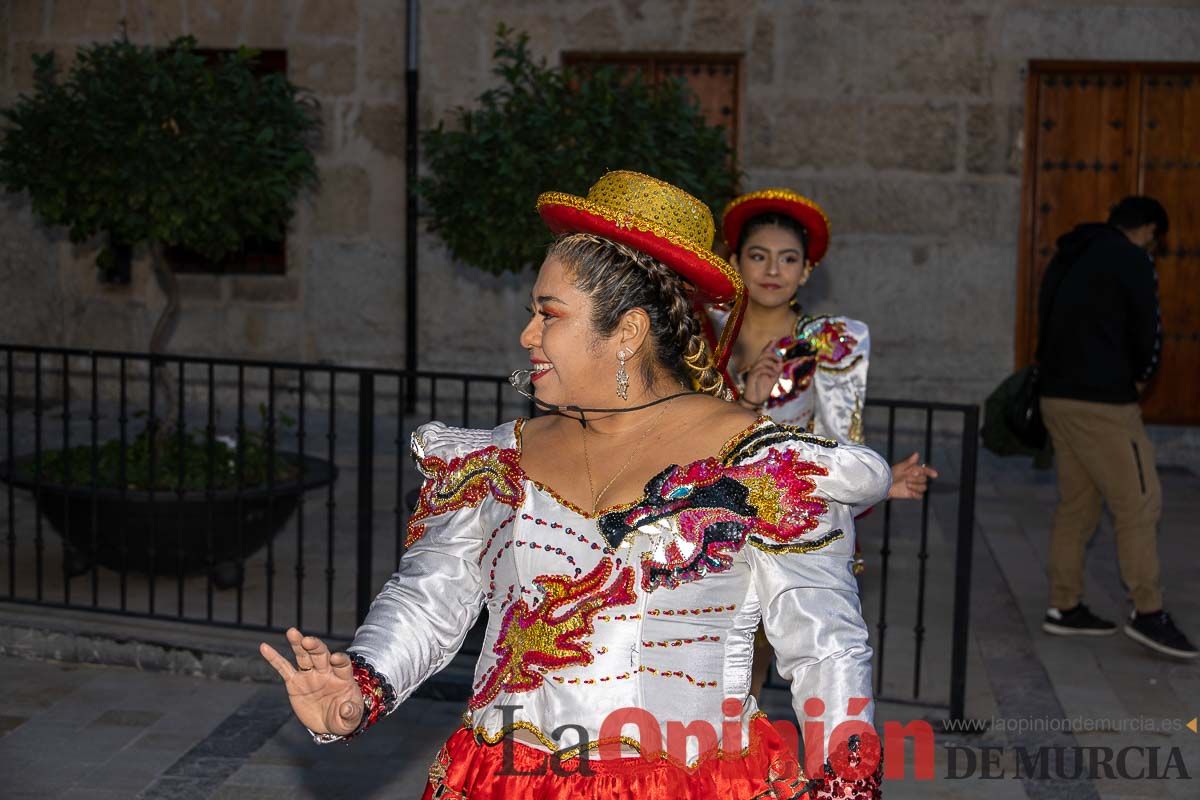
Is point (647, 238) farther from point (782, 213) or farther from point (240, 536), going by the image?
point (240, 536)

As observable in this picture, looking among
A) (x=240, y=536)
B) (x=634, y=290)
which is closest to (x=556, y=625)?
(x=634, y=290)

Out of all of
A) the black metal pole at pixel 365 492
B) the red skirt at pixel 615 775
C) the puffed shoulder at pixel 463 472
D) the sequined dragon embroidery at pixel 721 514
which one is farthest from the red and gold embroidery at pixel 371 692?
the black metal pole at pixel 365 492

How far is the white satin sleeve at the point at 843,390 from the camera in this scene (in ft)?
17.3

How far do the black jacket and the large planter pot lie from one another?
322cm

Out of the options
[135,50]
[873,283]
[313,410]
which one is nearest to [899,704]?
[135,50]

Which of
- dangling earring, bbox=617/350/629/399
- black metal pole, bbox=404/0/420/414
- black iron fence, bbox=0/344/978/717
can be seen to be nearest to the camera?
dangling earring, bbox=617/350/629/399

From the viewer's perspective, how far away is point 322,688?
8.67ft

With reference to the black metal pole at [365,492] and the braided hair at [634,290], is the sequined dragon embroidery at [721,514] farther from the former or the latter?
the black metal pole at [365,492]

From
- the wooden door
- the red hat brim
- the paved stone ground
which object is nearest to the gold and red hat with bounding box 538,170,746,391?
the red hat brim

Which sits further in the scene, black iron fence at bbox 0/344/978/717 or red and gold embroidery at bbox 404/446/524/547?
black iron fence at bbox 0/344/978/717

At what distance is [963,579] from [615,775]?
3378mm

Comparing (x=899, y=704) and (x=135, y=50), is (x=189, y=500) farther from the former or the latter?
(x=899, y=704)

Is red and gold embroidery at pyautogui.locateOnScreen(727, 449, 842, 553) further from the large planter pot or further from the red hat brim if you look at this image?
the large planter pot

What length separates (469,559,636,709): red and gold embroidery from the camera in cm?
277
